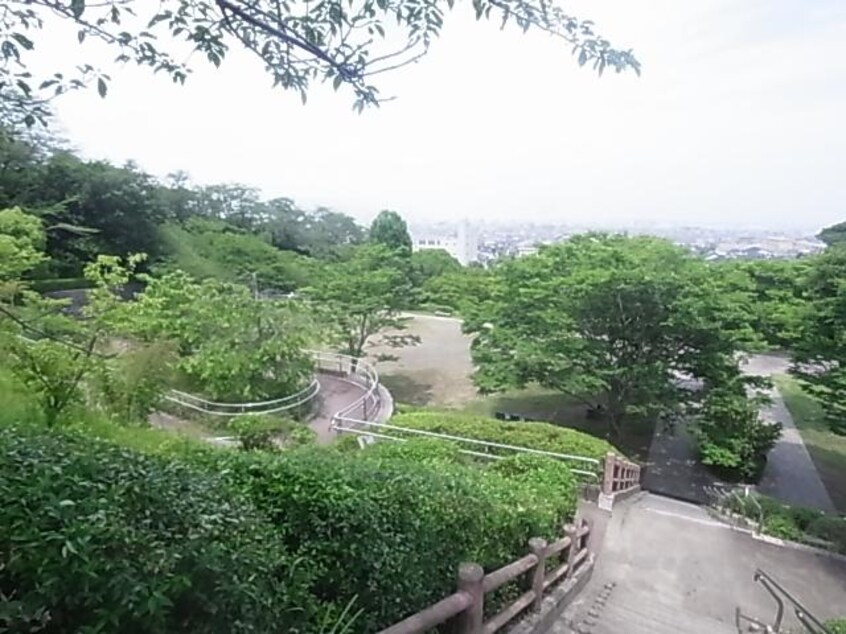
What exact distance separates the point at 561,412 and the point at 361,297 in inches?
228

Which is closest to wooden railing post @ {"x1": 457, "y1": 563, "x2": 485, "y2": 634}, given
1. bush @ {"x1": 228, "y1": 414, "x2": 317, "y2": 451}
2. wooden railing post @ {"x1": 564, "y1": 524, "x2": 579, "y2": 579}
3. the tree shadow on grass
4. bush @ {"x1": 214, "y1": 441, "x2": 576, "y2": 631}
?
bush @ {"x1": 214, "y1": 441, "x2": 576, "y2": 631}

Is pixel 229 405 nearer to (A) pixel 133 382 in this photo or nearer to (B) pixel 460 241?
(A) pixel 133 382

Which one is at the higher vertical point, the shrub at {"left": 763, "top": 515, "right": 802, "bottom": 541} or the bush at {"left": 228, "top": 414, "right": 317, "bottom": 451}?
the bush at {"left": 228, "top": 414, "right": 317, "bottom": 451}

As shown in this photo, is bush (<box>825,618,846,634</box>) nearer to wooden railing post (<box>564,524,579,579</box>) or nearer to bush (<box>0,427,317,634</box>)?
wooden railing post (<box>564,524,579,579</box>)

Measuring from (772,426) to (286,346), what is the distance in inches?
385

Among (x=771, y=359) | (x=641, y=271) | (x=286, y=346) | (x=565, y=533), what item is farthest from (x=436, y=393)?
(x=771, y=359)

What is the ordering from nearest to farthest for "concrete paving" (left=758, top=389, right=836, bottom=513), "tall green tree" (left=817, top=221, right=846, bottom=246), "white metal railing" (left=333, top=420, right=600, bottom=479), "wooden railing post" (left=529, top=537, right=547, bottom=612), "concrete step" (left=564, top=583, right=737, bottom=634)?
"wooden railing post" (left=529, top=537, right=547, bottom=612) < "concrete step" (left=564, top=583, right=737, bottom=634) < "white metal railing" (left=333, top=420, right=600, bottom=479) < "concrete paving" (left=758, top=389, right=836, bottom=513) < "tall green tree" (left=817, top=221, right=846, bottom=246)

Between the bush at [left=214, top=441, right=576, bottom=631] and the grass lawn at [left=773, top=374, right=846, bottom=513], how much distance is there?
10384mm

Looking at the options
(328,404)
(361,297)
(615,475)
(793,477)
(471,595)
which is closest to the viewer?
(471,595)

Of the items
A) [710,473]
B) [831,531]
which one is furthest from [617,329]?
[831,531]

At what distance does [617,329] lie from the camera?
11.4 metres

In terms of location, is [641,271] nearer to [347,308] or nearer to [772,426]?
[772,426]

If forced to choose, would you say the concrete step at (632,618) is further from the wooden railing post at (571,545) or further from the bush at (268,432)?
the bush at (268,432)

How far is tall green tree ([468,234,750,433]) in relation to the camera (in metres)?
10.6
